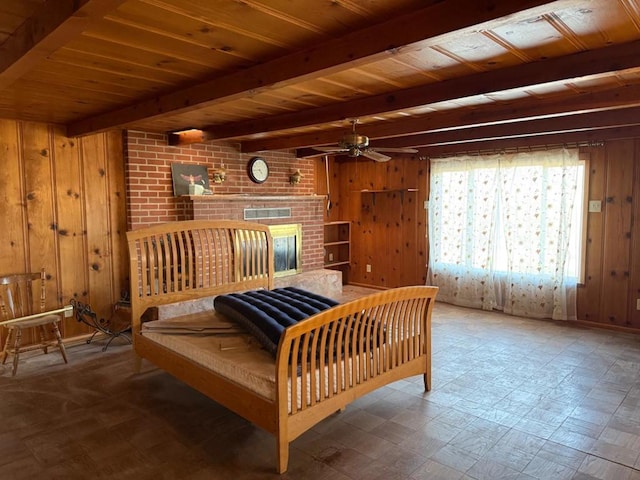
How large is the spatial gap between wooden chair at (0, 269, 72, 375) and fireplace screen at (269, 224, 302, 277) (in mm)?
2647

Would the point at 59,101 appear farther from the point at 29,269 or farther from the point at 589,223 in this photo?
the point at 589,223

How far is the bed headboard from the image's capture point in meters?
3.91

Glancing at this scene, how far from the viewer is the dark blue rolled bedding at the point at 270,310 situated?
9.62 ft

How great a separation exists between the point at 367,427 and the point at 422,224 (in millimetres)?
4290

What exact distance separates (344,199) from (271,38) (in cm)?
563

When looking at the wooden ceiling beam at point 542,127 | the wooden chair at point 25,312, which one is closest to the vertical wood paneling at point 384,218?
the wooden ceiling beam at point 542,127

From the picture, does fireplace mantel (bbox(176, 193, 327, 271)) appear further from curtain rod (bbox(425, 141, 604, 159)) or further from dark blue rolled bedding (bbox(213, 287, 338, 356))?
curtain rod (bbox(425, 141, 604, 159))

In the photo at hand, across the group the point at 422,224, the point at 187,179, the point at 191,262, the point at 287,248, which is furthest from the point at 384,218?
the point at 191,262

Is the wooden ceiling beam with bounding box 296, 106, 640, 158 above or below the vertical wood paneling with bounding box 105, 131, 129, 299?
above

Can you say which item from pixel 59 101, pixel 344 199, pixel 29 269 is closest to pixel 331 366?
pixel 59 101

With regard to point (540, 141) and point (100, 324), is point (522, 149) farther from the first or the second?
point (100, 324)

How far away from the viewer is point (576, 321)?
5.34 metres

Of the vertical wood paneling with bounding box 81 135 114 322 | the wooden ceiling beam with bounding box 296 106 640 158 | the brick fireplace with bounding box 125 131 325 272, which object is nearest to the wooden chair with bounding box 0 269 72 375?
the vertical wood paneling with bounding box 81 135 114 322

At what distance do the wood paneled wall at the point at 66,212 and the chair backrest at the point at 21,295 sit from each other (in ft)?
0.39
